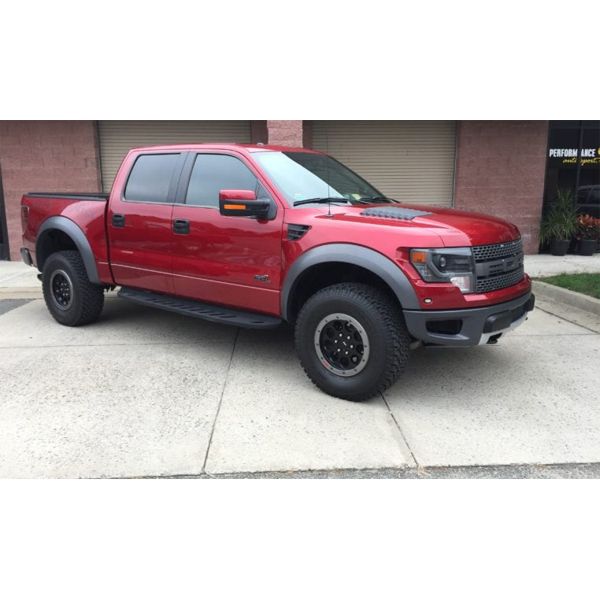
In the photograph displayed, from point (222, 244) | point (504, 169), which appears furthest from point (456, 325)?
point (504, 169)

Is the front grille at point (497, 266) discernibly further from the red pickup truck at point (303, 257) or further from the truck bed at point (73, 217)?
the truck bed at point (73, 217)

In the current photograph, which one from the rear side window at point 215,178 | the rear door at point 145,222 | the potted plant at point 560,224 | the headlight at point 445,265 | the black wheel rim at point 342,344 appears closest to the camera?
the headlight at point 445,265

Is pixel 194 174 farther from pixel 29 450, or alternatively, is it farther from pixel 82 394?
pixel 29 450

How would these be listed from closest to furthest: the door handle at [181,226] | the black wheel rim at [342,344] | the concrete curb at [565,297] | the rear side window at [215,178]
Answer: the black wheel rim at [342,344]
the rear side window at [215,178]
the door handle at [181,226]
the concrete curb at [565,297]

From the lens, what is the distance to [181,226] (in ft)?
16.4

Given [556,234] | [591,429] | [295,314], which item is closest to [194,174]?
[295,314]

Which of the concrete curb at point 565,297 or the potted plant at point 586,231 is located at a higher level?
the potted plant at point 586,231

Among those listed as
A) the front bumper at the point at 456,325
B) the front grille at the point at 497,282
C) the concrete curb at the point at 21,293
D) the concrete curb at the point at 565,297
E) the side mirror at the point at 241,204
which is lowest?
the concrete curb at the point at 21,293

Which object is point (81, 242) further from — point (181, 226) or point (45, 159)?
point (45, 159)

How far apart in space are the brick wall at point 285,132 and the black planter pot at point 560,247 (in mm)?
5653

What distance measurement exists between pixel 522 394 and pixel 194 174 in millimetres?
3479

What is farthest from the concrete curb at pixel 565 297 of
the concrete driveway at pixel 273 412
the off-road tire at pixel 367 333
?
the off-road tire at pixel 367 333

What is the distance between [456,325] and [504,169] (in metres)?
8.31

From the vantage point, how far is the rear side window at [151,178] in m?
5.30
